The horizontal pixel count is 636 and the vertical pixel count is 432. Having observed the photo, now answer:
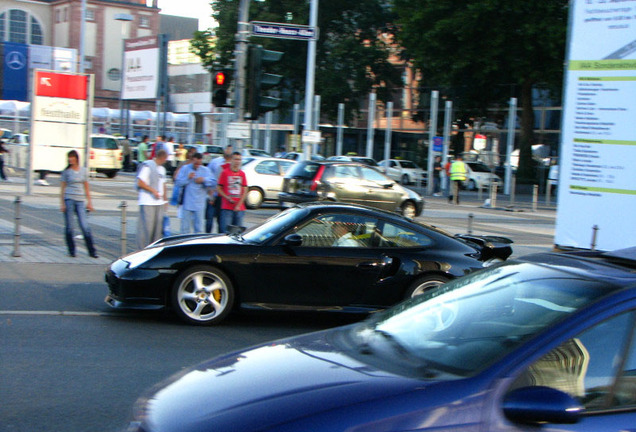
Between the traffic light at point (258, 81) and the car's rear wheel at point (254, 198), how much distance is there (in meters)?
8.74

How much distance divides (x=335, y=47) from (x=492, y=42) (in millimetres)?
14222

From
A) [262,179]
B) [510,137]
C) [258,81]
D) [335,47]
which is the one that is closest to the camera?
[258,81]

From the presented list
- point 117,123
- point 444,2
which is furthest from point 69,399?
point 117,123

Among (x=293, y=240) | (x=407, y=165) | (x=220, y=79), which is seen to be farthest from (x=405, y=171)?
(x=293, y=240)

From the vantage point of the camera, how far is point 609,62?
32.4 feet

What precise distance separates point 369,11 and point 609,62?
4120 centimetres

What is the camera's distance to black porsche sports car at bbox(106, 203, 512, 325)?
8047 mm

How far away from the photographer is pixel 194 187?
1309cm

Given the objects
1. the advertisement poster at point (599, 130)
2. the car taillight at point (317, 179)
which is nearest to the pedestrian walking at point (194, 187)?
the advertisement poster at point (599, 130)

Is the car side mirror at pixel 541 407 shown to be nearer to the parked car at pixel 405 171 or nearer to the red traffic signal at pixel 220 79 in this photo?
the red traffic signal at pixel 220 79

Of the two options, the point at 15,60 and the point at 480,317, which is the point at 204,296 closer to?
the point at 480,317

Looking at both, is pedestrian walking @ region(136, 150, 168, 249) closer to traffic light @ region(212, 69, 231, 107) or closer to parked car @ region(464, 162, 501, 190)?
traffic light @ region(212, 69, 231, 107)

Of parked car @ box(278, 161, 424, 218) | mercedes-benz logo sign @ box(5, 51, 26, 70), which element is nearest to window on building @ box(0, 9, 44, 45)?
mercedes-benz logo sign @ box(5, 51, 26, 70)

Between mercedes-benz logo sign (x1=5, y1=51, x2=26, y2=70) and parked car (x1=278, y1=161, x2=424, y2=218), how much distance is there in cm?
6035
